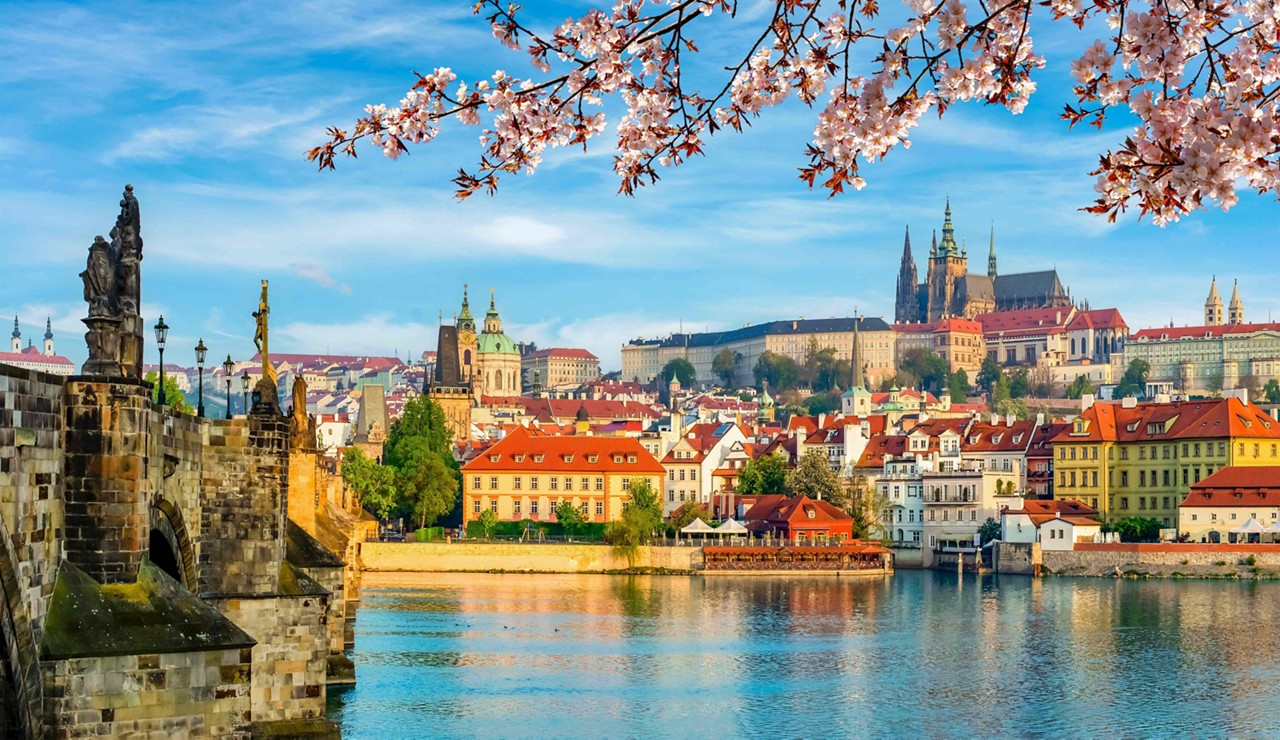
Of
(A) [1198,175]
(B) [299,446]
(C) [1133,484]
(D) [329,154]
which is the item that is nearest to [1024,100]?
(A) [1198,175]

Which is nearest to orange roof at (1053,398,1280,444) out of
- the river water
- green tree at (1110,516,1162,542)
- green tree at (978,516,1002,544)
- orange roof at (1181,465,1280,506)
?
orange roof at (1181,465,1280,506)

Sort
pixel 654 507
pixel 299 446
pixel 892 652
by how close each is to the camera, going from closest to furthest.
Result: pixel 299 446 → pixel 892 652 → pixel 654 507

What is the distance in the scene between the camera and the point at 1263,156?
6.90m

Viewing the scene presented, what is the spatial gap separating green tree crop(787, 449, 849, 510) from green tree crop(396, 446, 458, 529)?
20289 mm

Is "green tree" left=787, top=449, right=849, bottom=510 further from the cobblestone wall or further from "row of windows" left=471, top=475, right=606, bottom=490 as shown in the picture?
the cobblestone wall

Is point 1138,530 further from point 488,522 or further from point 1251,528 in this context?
point 488,522

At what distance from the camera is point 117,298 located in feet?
55.1

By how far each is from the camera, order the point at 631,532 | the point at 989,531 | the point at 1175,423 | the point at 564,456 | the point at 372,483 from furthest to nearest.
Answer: the point at 564,456
the point at 1175,423
the point at 989,531
the point at 372,483
the point at 631,532

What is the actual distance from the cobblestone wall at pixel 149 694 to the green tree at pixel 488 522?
8690 cm

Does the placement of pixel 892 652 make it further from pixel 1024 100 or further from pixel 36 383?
pixel 1024 100

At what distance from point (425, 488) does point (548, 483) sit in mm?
10055

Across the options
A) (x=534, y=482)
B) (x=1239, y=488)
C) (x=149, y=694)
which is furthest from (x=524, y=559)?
(x=149, y=694)

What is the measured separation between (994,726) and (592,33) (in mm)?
31668

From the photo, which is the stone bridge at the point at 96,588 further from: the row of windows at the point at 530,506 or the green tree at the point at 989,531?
the row of windows at the point at 530,506
